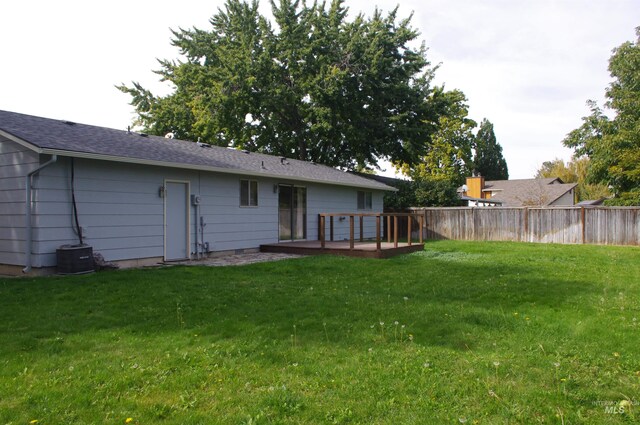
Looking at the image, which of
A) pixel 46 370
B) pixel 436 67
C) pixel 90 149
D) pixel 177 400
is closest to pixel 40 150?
pixel 90 149

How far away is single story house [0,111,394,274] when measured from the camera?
28.6ft

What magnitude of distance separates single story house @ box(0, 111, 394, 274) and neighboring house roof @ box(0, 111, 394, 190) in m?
0.03

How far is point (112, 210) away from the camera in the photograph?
9.75 m

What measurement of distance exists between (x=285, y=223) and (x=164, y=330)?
33.4 feet

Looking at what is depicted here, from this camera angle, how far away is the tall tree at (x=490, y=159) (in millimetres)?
56094

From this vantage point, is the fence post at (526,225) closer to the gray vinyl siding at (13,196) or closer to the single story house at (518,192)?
the single story house at (518,192)

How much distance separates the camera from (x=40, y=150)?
8.14 metres

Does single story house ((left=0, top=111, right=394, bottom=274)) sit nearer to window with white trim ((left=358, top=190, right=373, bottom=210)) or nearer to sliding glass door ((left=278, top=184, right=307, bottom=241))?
sliding glass door ((left=278, top=184, right=307, bottom=241))

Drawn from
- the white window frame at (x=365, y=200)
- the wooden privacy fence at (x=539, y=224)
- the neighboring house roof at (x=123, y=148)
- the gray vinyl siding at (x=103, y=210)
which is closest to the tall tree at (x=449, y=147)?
the wooden privacy fence at (x=539, y=224)

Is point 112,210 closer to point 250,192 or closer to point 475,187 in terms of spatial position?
point 250,192

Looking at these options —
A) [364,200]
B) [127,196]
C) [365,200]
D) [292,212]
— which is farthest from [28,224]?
[365,200]

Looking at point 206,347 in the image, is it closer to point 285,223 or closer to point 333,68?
point 285,223

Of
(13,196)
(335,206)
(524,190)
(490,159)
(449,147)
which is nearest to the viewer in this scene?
(13,196)

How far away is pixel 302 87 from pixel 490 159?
40.1 metres
